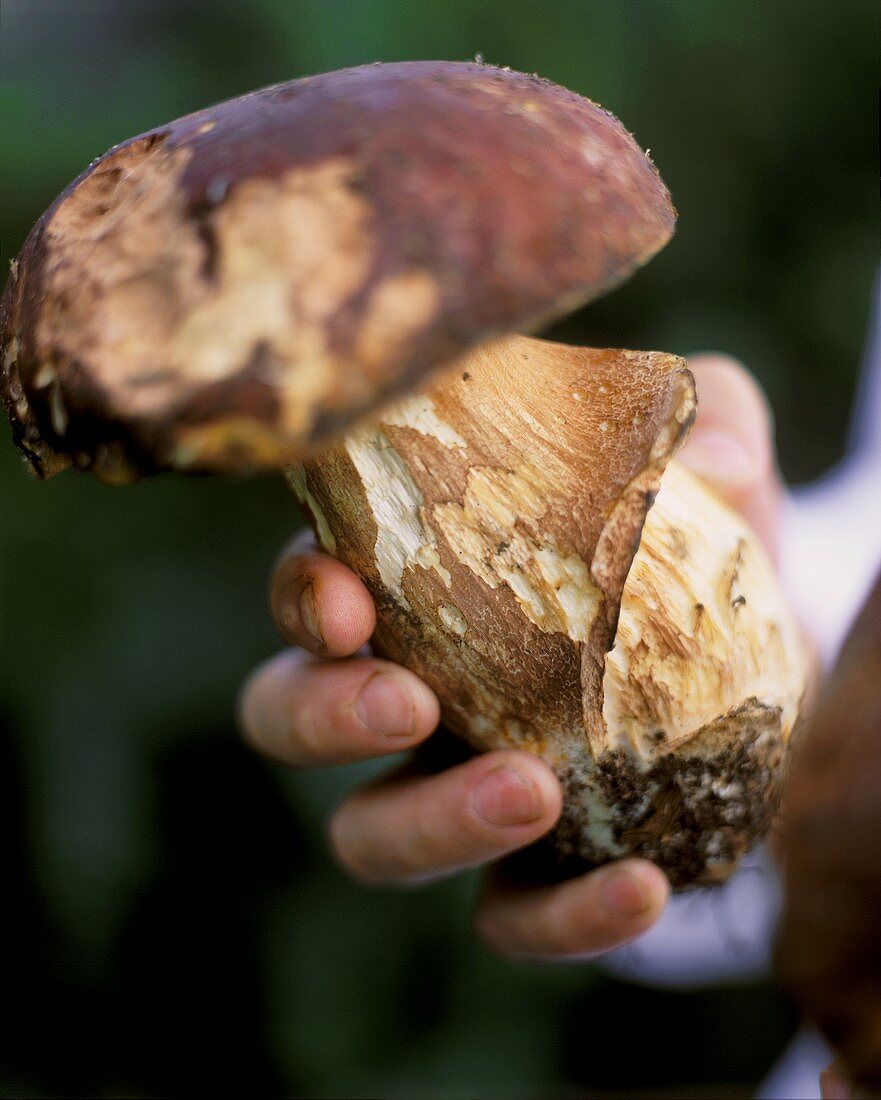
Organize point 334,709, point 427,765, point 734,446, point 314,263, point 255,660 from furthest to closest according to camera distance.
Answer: point 255,660 < point 734,446 < point 427,765 < point 334,709 < point 314,263

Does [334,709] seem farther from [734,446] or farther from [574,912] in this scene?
[734,446]

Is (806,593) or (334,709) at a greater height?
(334,709)

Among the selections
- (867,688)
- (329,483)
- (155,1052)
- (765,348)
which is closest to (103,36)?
(329,483)

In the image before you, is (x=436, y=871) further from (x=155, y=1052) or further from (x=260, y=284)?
(x=155, y=1052)

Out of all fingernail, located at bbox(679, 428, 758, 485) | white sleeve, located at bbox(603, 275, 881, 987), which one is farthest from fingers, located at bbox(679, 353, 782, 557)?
white sleeve, located at bbox(603, 275, 881, 987)

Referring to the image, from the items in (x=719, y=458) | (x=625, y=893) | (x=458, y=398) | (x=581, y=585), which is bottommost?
(x=625, y=893)

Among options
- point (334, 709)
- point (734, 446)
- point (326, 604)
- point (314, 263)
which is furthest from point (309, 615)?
point (734, 446)

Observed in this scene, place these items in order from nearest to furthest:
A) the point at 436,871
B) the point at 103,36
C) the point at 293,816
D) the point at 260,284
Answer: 1. the point at 260,284
2. the point at 436,871
3. the point at 103,36
4. the point at 293,816

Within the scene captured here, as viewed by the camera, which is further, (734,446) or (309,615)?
(734,446)
